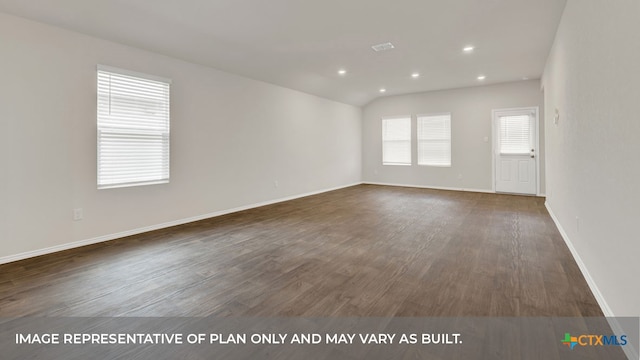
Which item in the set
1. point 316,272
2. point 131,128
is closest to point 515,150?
point 316,272

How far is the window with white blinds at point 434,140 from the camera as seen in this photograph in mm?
7973

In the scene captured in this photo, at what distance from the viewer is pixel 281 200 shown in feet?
Answer: 21.5

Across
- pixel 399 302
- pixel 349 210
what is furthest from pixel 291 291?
pixel 349 210

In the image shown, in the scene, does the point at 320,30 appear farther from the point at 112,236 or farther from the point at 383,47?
the point at 112,236

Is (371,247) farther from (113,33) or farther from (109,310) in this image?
(113,33)

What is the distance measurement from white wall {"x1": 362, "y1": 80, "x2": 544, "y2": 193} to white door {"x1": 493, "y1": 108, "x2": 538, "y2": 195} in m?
0.15

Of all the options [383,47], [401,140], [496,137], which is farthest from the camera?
[401,140]

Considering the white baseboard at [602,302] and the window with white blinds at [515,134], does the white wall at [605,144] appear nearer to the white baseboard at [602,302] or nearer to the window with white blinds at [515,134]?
the white baseboard at [602,302]

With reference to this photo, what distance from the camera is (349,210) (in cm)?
545

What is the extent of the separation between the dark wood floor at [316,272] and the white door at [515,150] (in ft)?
9.56

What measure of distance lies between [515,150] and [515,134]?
38cm

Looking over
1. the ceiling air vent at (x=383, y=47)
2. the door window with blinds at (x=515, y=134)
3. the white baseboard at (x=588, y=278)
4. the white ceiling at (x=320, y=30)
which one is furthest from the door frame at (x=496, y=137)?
the ceiling air vent at (x=383, y=47)

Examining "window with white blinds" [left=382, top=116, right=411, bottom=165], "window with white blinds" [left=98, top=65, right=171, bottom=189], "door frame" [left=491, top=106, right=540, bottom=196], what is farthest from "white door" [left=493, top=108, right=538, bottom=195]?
"window with white blinds" [left=98, top=65, right=171, bottom=189]

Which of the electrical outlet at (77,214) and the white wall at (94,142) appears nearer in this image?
the white wall at (94,142)
